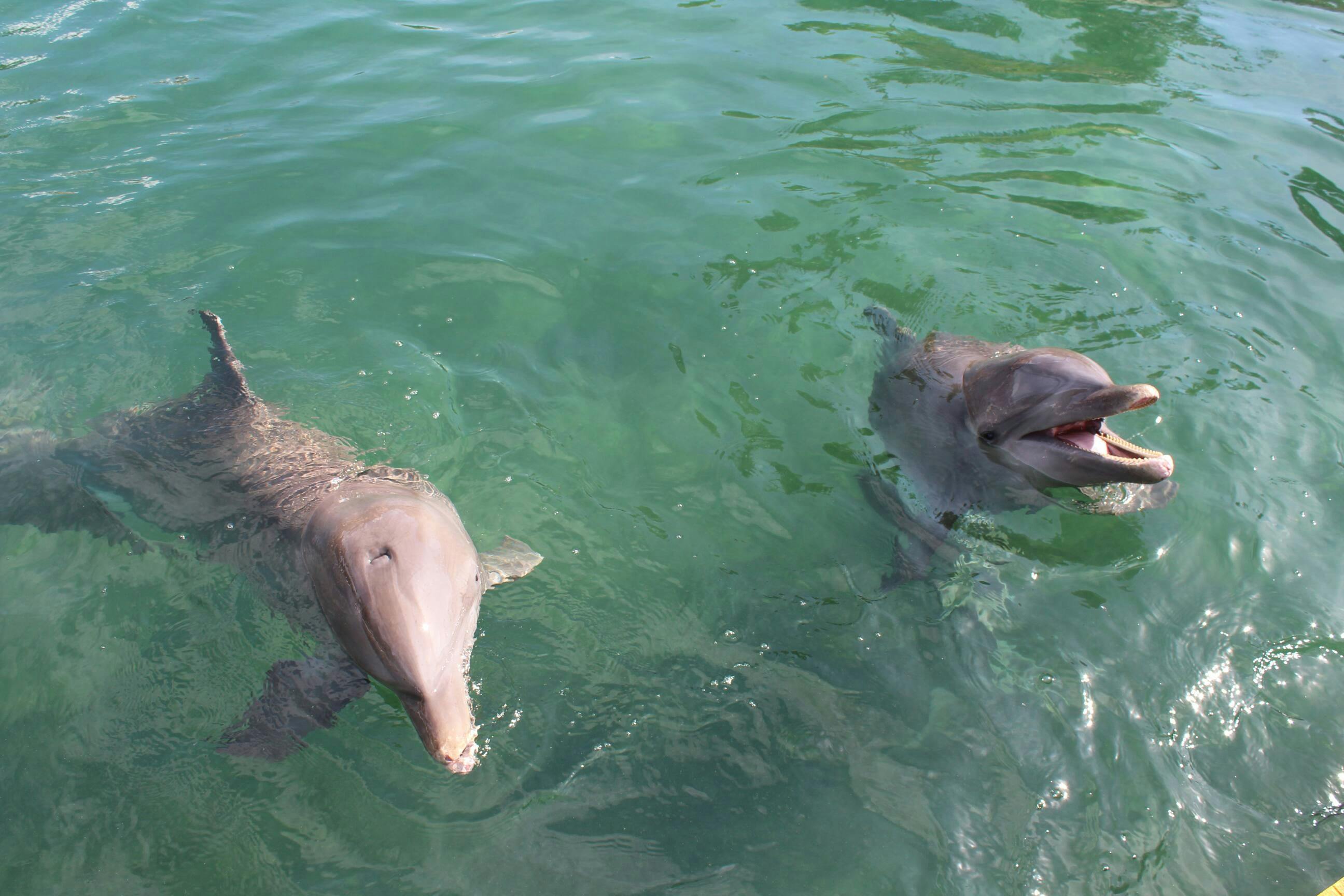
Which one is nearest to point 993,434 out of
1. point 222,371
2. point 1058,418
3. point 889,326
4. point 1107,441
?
point 1058,418

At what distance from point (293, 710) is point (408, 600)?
1414mm

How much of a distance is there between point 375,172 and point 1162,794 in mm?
8619

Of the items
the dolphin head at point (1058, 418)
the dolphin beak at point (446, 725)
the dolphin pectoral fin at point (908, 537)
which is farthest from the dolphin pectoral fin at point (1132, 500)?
the dolphin beak at point (446, 725)

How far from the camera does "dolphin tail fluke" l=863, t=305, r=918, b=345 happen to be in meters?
6.77

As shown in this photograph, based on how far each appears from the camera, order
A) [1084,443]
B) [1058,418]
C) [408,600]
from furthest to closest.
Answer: [1084,443]
[1058,418]
[408,600]

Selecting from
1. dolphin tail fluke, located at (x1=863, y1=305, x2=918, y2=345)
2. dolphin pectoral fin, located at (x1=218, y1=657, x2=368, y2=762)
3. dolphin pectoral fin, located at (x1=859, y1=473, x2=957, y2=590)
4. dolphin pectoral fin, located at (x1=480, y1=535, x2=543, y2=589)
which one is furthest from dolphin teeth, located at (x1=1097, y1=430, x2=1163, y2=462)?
dolphin pectoral fin, located at (x1=218, y1=657, x2=368, y2=762)

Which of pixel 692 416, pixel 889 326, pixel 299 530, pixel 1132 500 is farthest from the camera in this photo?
pixel 889 326

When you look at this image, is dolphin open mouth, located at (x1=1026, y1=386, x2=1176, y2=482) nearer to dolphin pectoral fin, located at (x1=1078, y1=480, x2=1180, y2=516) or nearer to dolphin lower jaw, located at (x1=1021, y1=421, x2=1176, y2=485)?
dolphin lower jaw, located at (x1=1021, y1=421, x2=1176, y2=485)

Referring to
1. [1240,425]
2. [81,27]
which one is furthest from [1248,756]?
[81,27]

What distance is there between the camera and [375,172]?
889cm

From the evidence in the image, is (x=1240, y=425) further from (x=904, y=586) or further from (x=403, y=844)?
(x=403, y=844)

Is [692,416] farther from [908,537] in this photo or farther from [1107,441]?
[1107,441]

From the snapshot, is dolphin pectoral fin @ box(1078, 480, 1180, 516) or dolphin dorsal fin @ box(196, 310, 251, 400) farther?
dolphin dorsal fin @ box(196, 310, 251, 400)

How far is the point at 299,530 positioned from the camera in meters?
4.70
